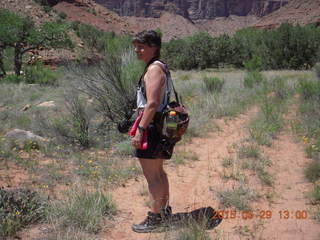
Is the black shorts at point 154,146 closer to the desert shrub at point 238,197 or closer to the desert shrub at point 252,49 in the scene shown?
the desert shrub at point 238,197

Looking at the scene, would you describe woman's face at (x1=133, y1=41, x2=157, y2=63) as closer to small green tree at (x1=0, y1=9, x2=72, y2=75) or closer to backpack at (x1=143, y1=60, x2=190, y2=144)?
backpack at (x1=143, y1=60, x2=190, y2=144)

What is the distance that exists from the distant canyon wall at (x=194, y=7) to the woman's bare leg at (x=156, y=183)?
101m

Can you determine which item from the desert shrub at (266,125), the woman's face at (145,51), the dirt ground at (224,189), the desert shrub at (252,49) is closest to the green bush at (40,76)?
the desert shrub at (266,125)

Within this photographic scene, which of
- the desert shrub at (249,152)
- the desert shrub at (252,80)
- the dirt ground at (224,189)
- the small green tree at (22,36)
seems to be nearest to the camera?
the dirt ground at (224,189)

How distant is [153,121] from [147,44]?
0.64 meters

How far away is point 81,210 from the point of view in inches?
129

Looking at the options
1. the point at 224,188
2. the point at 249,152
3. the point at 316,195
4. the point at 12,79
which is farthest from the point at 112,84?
the point at 12,79

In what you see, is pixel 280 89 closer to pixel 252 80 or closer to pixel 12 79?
pixel 252 80

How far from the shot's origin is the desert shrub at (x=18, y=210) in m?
3.03

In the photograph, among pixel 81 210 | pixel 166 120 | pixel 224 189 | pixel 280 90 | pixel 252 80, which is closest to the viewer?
pixel 166 120

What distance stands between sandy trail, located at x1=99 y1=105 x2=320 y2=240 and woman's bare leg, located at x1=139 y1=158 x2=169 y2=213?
274 millimetres

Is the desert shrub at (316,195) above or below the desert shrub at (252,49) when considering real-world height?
above

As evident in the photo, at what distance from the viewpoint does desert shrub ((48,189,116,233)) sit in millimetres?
3170

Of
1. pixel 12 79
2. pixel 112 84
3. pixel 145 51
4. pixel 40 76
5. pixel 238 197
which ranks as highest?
pixel 145 51
